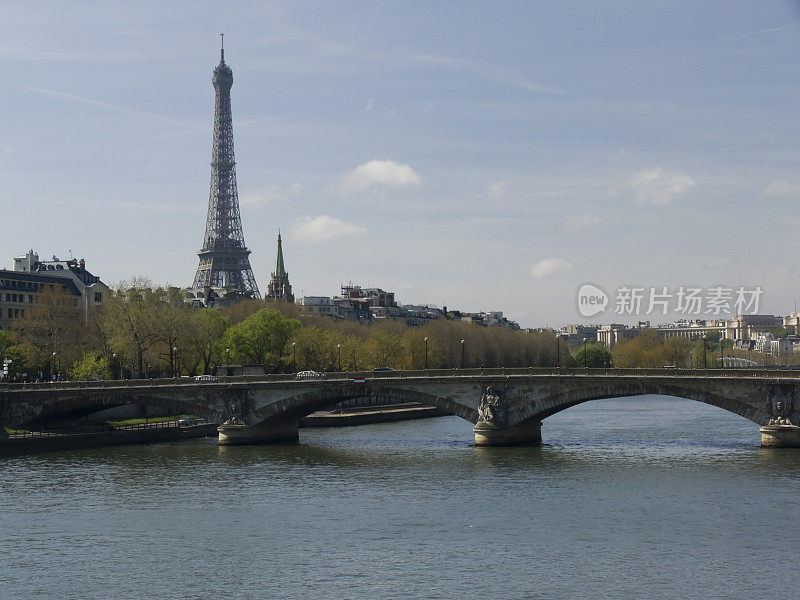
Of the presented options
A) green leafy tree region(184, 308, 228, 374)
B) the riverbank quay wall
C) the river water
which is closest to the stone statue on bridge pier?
the river water

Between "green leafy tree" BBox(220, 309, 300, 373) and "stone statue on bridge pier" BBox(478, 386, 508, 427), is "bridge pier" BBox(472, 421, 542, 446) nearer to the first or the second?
"stone statue on bridge pier" BBox(478, 386, 508, 427)

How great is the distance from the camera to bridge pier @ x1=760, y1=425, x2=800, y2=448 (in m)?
68.5

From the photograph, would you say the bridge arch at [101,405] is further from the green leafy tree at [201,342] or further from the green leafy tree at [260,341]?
the green leafy tree at [260,341]

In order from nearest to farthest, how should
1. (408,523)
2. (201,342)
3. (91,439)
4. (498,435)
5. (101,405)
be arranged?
(408,523) < (498,435) < (91,439) < (101,405) < (201,342)

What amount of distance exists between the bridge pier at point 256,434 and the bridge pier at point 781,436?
34.5 metres

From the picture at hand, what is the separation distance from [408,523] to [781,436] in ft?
103

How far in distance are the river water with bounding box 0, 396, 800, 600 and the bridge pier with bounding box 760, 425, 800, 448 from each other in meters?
1.87

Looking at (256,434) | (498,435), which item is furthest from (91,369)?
(498,435)

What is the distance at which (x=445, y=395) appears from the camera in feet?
258

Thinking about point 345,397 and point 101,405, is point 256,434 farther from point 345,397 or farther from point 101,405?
point 101,405

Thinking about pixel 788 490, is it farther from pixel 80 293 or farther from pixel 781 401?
pixel 80 293

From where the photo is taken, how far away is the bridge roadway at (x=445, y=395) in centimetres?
7012

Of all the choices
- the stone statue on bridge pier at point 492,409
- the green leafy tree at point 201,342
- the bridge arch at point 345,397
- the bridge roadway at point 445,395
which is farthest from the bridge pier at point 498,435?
the green leafy tree at point 201,342

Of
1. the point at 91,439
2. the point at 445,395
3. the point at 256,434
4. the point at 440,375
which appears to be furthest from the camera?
the point at 256,434
